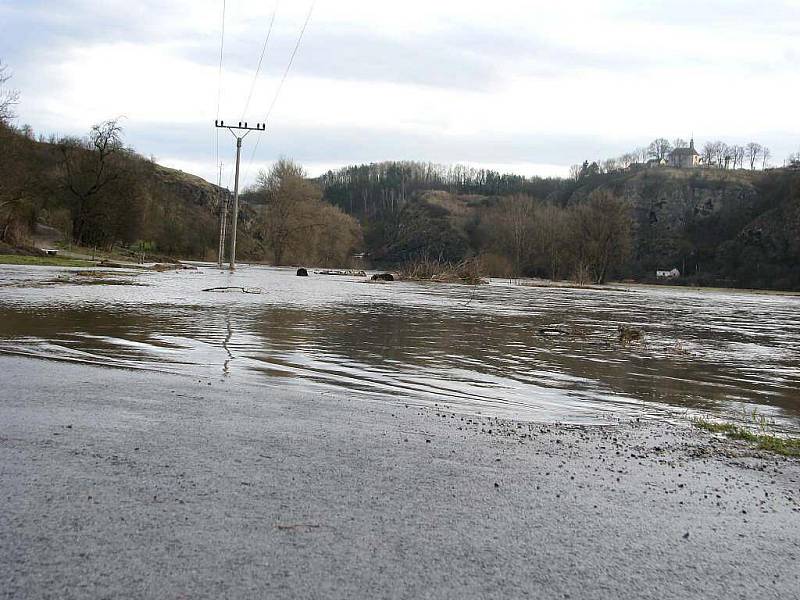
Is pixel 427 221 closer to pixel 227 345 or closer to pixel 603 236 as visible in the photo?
pixel 603 236

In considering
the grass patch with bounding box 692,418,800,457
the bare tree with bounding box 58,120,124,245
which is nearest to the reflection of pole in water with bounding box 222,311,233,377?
the grass patch with bounding box 692,418,800,457

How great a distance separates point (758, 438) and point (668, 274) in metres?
136

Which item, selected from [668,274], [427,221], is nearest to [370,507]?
[668,274]

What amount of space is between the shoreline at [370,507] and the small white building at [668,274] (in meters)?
133

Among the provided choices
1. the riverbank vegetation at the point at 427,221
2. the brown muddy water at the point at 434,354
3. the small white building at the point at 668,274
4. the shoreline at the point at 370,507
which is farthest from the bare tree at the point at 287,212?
the shoreline at the point at 370,507

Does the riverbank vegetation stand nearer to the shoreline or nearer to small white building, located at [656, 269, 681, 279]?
small white building, located at [656, 269, 681, 279]

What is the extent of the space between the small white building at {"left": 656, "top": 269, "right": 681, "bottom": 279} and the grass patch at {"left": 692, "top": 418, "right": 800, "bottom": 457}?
→ 131 meters

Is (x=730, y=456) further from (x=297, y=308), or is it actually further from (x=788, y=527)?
(x=297, y=308)

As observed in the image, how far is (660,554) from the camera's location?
343 centimetres

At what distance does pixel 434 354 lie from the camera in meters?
11.3

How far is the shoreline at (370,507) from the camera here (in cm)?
→ 300

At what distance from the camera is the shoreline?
3.00m

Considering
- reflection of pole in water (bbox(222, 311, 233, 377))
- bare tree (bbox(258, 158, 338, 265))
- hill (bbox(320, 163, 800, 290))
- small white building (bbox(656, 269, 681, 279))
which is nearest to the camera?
reflection of pole in water (bbox(222, 311, 233, 377))

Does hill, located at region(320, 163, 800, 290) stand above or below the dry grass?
above
